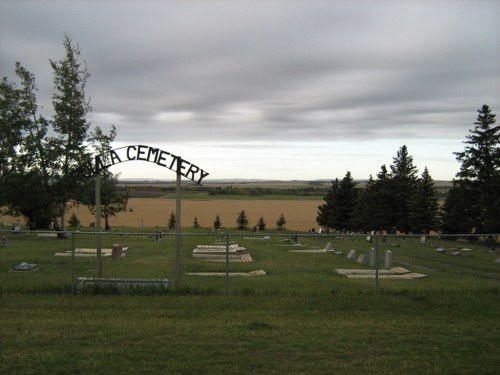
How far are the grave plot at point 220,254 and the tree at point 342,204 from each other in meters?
34.1

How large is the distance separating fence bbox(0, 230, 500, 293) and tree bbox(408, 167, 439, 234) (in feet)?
78.4

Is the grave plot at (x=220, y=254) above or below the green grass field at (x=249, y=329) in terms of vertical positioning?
below

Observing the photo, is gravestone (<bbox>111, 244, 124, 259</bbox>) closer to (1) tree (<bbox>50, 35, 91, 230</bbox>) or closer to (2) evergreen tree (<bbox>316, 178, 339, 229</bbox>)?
(1) tree (<bbox>50, 35, 91, 230</bbox>)

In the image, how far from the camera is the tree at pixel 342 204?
192 feet

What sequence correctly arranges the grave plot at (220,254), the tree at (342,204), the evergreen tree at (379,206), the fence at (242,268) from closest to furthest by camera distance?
the fence at (242,268), the grave plot at (220,254), the evergreen tree at (379,206), the tree at (342,204)

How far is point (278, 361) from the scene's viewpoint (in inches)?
240

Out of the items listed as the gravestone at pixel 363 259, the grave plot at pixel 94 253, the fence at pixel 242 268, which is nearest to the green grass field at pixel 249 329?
the fence at pixel 242 268

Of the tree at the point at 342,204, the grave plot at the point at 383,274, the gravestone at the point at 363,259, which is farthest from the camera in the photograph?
the tree at the point at 342,204

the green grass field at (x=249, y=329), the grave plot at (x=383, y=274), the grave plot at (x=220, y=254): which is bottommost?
the grave plot at (x=383, y=274)

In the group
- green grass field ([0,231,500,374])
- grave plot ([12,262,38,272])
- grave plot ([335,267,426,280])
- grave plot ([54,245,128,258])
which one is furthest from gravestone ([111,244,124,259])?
grave plot ([335,267,426,280])

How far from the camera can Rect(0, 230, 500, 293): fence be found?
11.4 metres

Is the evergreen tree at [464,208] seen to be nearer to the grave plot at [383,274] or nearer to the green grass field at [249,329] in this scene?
the grave plot at [383,274]

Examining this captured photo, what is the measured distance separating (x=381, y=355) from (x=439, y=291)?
5.60m

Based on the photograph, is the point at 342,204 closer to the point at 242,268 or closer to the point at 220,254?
the point at 220,254
